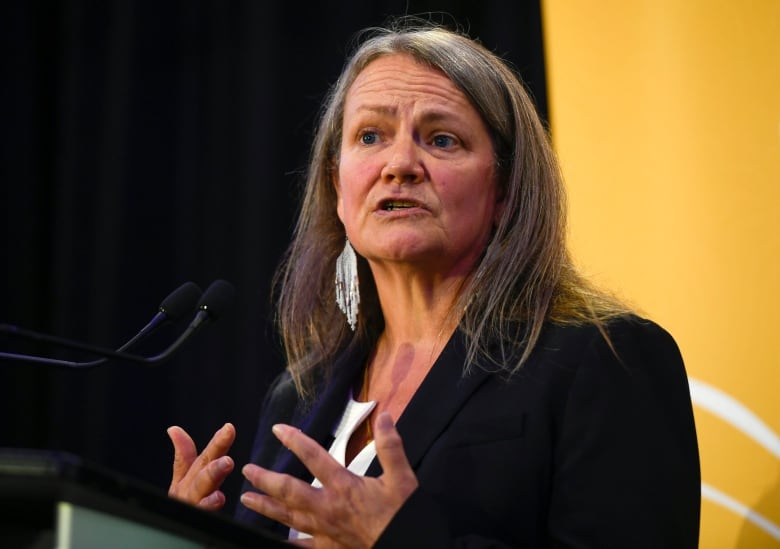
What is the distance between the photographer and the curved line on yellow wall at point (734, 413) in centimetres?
212

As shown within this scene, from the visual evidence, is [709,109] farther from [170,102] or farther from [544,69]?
[170,102]

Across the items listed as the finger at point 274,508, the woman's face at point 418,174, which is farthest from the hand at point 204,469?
the woman's face at point 418,174

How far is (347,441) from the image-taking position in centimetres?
205

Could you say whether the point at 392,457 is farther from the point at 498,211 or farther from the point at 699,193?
the point at 699,193

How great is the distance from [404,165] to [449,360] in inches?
16.5

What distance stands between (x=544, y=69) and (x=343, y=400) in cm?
112

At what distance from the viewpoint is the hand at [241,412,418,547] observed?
1382 mm

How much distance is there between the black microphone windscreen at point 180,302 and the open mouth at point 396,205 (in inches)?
17.9

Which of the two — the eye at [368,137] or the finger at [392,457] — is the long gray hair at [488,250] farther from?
the finger at [392,457]

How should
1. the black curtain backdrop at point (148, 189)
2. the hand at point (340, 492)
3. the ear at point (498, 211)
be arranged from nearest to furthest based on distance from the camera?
the hand at point (340, 492), the ear at point (498, 211), the black curtain backdrop at point (148, 189)

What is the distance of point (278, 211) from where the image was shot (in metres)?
3.12

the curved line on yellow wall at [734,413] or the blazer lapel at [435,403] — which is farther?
the curved line on yellow wall at [734,413]

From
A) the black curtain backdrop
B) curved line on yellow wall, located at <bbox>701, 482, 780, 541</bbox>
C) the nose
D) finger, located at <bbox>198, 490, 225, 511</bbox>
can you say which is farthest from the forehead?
curved line on yellow wall, located at <bbox>701, 482, 780, 541</bbox>

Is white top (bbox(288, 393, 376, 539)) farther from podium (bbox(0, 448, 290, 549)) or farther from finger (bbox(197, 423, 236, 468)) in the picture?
podium (bbox(0, 448, 290, 549))
